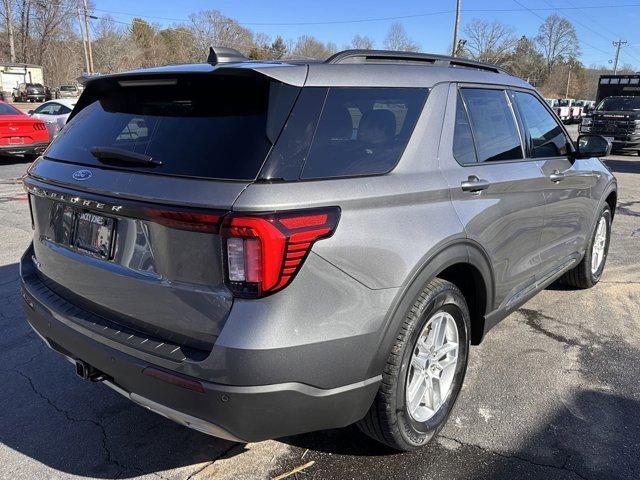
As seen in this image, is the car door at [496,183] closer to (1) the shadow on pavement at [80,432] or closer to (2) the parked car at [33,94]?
(1) the shadow on pavement at [80,432]

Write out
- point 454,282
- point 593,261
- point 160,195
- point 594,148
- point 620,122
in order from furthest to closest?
point 620,122
point 593,261
point 594,148
point 454,282
point 160,195

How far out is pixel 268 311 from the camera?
1932 millimetres

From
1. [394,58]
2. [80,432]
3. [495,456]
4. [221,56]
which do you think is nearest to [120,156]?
[221,56]

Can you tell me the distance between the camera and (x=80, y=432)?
287cm

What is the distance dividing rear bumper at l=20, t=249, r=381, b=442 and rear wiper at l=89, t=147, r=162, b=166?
0.76 meters

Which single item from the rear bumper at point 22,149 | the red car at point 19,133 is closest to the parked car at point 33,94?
the red car at point 19,133

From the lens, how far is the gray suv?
6.45 feet

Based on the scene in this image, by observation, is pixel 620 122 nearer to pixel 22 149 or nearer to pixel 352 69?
pixel 22 149

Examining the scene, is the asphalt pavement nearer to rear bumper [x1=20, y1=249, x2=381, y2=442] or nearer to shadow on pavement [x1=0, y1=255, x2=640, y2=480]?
shadow on pavement [x1=0, y1=255, x2=640, y2=480]

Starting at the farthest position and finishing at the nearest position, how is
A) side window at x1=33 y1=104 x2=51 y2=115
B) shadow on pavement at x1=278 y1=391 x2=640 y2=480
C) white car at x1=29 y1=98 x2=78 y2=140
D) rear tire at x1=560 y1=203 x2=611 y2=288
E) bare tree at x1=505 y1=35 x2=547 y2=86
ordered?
bare tree at x1=505 y1=35 x2=547 y2=86 < side window at x1=33 y1=104 x2=51 y2=115 < white car at x1=29 y1=98 x2=78 y2=140 < rear tire at x1=560 y1=203 x2=611 y2=288 < shadow on pavement at x1=278 y1=391 x2=640 y2=480

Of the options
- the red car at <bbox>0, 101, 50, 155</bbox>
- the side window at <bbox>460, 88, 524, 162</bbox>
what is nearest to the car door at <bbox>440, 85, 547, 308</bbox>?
the side window at <bbox>460, 88, 524, 162</bbox>

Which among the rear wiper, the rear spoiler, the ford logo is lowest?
the ford logo

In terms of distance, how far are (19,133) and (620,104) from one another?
20.0 metres

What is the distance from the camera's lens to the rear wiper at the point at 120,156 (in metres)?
2.20
